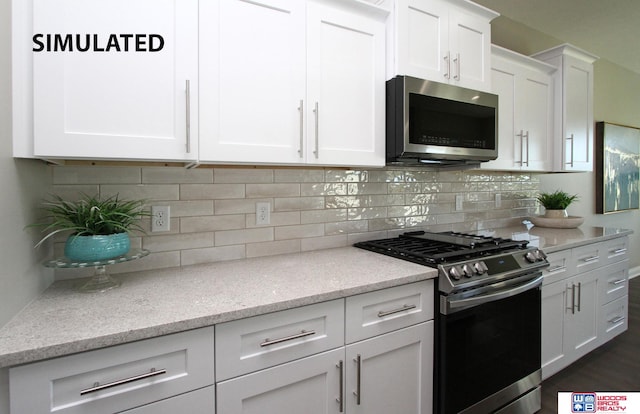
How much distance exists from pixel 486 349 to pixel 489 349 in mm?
28

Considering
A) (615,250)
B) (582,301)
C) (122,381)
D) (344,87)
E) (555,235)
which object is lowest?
(582,301)

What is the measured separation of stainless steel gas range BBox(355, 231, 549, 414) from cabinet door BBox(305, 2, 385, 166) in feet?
1.97

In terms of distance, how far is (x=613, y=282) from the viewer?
2609mm

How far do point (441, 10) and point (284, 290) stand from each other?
5.93 ft

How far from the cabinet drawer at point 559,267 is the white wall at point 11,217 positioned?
2459 millimetres

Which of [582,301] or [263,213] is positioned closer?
[263,213]

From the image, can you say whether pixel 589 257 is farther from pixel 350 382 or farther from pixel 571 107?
pixel 350 382

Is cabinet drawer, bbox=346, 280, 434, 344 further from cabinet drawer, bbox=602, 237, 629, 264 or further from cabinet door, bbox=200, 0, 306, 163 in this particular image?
cabinet drawer, bbox=602, 237, 629, 264

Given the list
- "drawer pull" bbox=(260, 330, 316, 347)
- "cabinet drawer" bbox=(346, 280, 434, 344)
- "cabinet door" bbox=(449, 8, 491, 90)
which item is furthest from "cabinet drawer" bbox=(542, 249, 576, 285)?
"drawer pull" bbox=(260, 330, 316, 347)

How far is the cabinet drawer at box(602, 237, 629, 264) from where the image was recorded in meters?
2.48

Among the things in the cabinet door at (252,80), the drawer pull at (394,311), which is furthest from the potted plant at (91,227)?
the drawer pull at (394,311)

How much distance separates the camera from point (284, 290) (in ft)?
3.85

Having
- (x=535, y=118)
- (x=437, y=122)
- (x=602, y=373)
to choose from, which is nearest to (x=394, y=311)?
(x=437, y=122)

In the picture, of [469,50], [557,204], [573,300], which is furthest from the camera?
[557,204]
